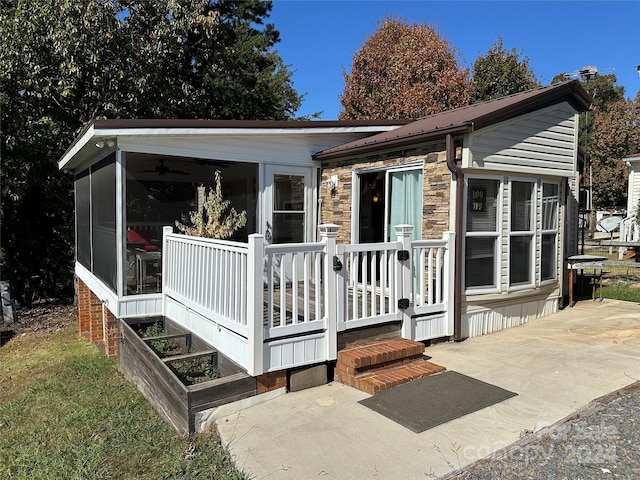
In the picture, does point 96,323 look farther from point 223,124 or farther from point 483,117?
point 483,117

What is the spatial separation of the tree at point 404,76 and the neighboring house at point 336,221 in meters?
14.9

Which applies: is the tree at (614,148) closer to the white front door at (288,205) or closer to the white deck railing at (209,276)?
the white front door at (288,205)

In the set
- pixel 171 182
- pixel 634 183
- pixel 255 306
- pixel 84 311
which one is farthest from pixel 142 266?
pixel 634 183

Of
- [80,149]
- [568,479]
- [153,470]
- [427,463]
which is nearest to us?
[568,479]

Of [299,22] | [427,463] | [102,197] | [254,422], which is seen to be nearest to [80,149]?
[102,197]

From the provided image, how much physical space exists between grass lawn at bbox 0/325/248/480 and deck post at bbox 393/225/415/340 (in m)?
2.34

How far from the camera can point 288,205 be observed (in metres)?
7.36

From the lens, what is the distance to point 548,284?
21.9 feet

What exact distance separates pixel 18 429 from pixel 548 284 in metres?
6.74

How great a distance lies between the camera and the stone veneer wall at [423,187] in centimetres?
560

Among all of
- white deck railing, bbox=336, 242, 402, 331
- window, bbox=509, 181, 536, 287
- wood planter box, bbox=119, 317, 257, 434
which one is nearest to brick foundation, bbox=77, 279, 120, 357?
wood planter box, bbox=119, 317, 257, 434

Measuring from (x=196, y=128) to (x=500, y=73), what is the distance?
23110 mm

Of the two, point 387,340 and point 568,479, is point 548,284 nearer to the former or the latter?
point 387,340

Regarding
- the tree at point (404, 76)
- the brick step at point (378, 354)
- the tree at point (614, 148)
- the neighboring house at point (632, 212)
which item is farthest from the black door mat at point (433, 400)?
the tree at point (614, 148)
